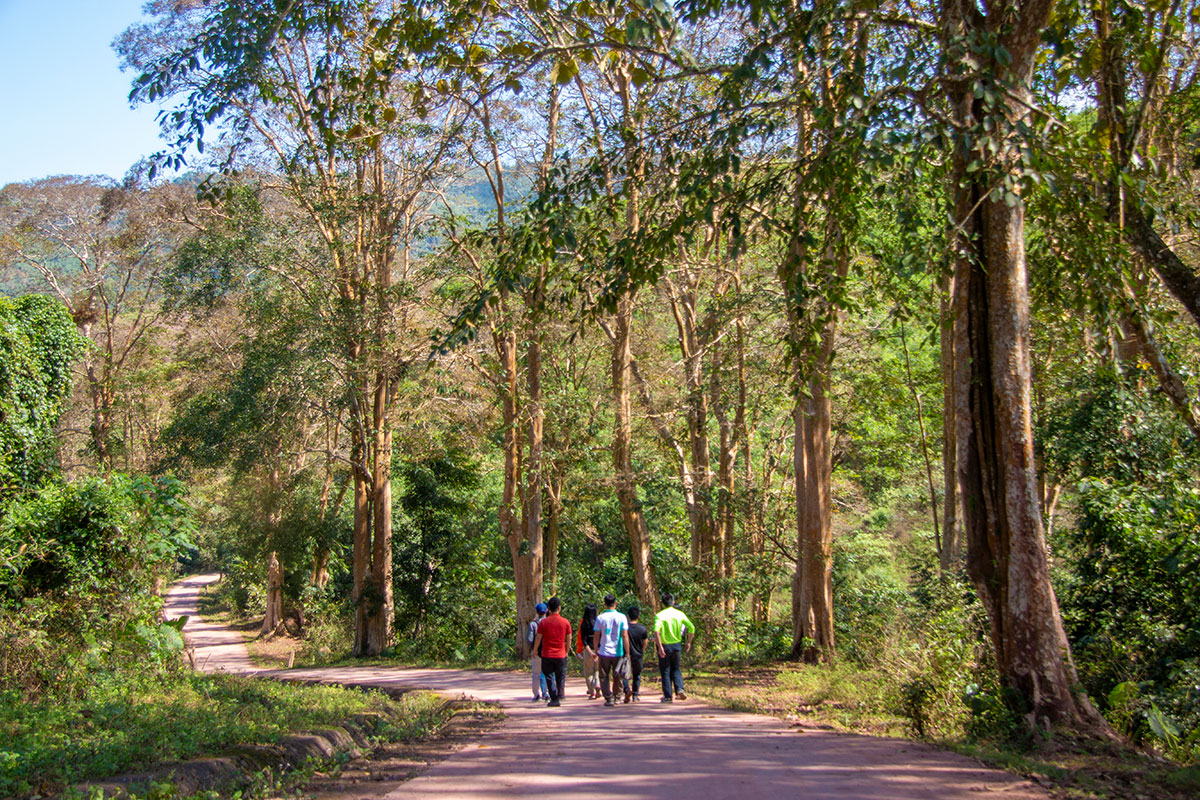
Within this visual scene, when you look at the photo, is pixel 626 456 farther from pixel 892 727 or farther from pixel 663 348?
pixel 892 727

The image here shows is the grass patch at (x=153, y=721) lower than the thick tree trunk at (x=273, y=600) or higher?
higher

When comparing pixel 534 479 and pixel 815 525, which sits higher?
pixel 534 479

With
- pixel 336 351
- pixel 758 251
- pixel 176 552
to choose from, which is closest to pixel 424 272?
pixel 336 351

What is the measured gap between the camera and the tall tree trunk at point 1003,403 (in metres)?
8.23

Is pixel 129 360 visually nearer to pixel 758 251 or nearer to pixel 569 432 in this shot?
pixel 569 432

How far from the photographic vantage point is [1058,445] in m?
15.9

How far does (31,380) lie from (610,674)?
40.3ft

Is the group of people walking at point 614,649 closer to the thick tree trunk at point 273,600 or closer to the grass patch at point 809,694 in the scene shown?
the grass patch at point 809,694

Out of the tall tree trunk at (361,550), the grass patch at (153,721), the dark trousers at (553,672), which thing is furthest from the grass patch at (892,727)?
the tall tree trunk at (361,550)

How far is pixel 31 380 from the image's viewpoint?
1712cm

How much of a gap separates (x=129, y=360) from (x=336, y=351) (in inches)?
624

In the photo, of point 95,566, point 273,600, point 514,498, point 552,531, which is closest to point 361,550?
point 514,498

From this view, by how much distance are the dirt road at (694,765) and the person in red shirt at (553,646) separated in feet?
4.66

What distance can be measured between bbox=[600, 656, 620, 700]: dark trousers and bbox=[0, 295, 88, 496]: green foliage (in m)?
10.2
